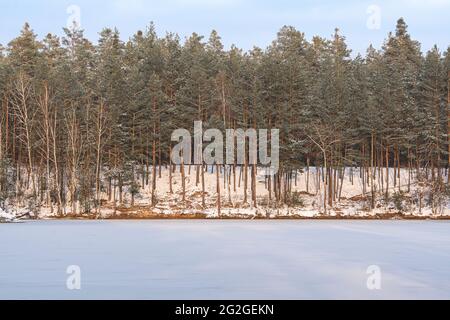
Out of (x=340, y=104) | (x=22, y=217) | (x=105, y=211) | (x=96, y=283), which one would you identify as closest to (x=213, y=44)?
(x=340, y=104)

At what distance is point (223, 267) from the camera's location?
13.6m

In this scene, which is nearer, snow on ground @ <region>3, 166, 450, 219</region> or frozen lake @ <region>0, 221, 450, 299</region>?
frozen lake @ <region>0, 221, 450, 299</region>

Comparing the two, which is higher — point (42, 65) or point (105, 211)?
point (42, 65)

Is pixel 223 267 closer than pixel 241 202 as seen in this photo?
Yes

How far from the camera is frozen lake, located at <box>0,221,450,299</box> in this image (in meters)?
10.4

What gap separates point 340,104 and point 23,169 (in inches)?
1289

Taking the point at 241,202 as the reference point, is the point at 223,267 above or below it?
above

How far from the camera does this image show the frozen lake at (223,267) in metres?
10.4

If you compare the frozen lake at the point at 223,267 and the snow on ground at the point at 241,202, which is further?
the snow on ground at the point at 241,202

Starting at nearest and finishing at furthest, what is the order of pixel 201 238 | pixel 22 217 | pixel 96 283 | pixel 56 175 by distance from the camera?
pixel 96 283 → pixel 201 238 → pixel 22 217 → pixel 56 175

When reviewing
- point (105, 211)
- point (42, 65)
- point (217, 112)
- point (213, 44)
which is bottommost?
point (105, 211)

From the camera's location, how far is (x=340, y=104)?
54906mm
